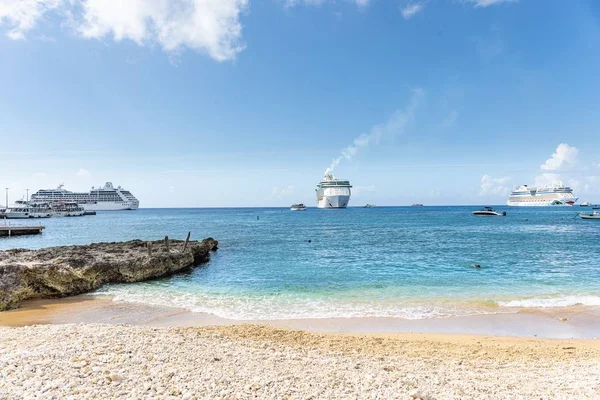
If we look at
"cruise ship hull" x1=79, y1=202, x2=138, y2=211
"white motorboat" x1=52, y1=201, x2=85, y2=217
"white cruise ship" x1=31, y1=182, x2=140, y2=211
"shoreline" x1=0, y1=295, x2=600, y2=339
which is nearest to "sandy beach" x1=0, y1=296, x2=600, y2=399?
"shoreline" x1=0, y1=295, x2=600, y2=339

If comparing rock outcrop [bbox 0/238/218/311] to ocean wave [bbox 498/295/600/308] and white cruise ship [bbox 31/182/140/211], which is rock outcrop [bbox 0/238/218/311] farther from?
white cruise ship [bbox 31/182/140/211]

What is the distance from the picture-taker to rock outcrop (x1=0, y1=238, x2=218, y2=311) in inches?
535

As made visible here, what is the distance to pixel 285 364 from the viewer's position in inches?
241

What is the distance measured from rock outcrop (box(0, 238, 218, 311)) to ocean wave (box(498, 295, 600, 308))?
16.8 meters

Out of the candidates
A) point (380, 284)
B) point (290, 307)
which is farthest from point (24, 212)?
point (380, 284)

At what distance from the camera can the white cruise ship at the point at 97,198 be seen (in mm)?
123562

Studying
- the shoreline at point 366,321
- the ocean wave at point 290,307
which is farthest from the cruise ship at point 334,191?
the shoreline at point 366,321

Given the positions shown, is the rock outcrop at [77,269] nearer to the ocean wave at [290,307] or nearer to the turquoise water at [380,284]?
the turquoise water at [380,284]

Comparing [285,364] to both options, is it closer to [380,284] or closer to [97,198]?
[380,284]

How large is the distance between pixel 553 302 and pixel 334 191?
124 m

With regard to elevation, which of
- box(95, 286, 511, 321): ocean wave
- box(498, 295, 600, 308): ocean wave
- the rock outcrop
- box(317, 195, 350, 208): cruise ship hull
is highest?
box(317, 195, 350, 208): cruise ship hull

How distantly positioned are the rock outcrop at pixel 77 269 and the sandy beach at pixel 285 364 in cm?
732

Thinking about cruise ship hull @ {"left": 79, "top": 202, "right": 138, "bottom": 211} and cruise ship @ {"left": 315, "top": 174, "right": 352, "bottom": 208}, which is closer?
cruise ship hull @ {"left": 79, "top": 202, "right": 138, "bottom": 211}

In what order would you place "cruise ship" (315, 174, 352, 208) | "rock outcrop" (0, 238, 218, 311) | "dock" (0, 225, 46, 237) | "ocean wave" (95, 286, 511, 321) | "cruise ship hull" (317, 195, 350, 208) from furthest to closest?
"cruise ship hull" (317, 195, 350, 208) < "cruise ship" (315, 174, 352, 208) < "dock" (0, 225, 46, 237) < "rock outcrop" (0, 238, 218, 311) < "ocean wave" (95, 286, 511, 321)
